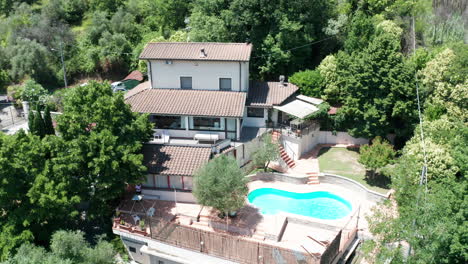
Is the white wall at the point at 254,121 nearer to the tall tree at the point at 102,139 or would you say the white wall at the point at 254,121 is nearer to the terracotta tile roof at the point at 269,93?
the terracotta tile roof at the point at 269,93

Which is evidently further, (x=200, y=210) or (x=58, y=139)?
(x=200, y=210)

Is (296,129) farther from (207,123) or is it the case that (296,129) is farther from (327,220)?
(327,220)

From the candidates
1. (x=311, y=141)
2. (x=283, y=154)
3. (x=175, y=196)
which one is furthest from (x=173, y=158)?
(x=311, y=141)

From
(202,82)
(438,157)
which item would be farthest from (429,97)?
(202,82)

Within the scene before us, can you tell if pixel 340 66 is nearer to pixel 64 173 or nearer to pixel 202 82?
pixel 202 82

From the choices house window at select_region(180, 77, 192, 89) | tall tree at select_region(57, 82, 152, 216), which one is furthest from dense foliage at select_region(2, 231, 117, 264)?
house window at select_region(180, 77, 192, 89)

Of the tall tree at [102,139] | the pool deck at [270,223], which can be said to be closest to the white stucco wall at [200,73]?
the tall tree at [102,139]

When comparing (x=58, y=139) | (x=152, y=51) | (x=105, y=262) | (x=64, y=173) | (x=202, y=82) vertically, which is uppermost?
(x=152, y=51)
